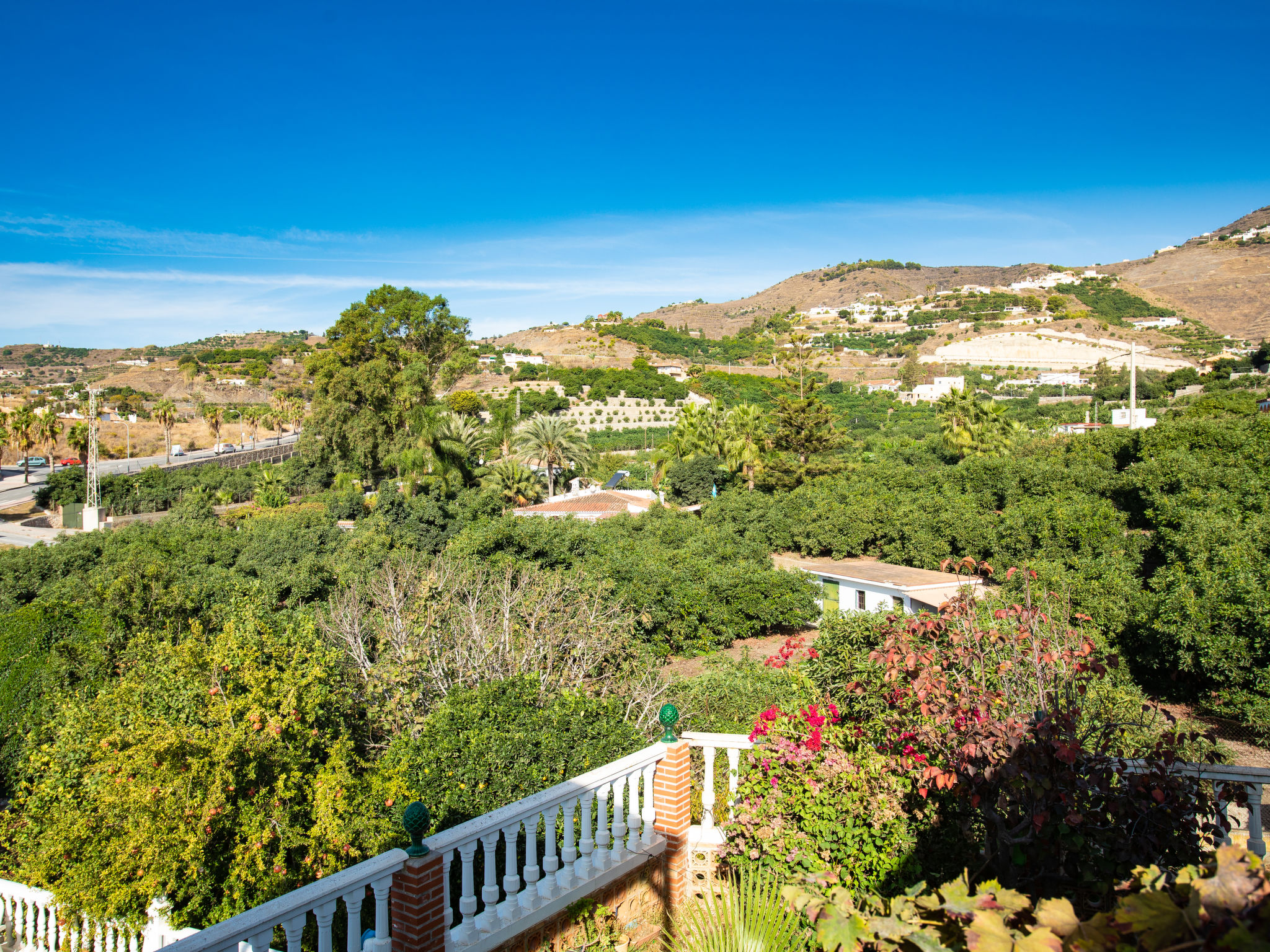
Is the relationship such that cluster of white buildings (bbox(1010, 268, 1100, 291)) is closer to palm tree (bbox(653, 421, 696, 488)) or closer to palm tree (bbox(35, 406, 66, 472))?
palm tree (bbox(653, 421, 696, 488))

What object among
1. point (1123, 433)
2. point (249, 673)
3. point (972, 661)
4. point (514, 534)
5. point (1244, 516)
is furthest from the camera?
point (1123, 433)

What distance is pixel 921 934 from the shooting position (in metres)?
1.78

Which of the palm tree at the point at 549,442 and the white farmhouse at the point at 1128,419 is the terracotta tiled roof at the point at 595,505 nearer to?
the palm tree at the point at 549,442

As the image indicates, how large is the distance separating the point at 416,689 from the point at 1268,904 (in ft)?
25.0

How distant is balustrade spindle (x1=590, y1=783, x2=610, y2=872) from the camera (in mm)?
4004

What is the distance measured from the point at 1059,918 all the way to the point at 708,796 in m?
3.09

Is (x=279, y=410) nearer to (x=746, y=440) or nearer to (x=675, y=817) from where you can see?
(x=746, y=440)

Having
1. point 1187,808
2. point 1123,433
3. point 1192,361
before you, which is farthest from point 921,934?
point 1192,361

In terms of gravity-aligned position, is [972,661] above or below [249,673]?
above

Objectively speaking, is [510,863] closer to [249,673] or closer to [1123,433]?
[249,673]

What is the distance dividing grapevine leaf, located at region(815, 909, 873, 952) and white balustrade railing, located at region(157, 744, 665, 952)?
1.87 meters

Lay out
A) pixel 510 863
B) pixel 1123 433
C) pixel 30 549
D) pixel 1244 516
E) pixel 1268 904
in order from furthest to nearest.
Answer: pixel 1123 433, pixel 30 549, pixel 1244 516, pixel 510 863, pixel 1268 904

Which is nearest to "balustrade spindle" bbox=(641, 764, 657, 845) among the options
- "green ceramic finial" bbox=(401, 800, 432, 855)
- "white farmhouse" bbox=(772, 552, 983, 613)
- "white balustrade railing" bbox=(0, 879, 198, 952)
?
"green ceramic finial" bbox=(401, 800, 432, 855)

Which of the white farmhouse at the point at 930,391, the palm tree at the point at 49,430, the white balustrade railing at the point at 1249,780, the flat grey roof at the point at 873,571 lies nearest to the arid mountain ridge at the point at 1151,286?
the white farmhouse at the point at 930,391
